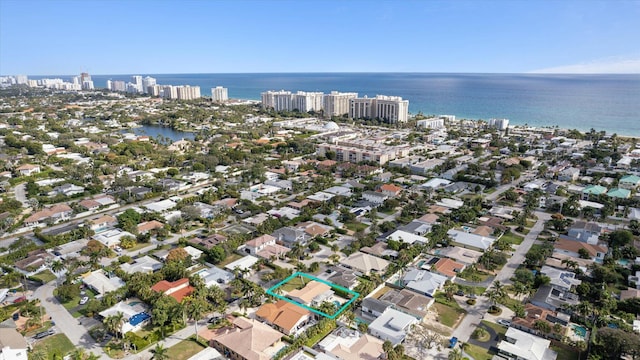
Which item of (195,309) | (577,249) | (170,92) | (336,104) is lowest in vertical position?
(577,249)

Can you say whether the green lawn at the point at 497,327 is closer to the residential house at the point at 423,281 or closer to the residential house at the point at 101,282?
the residential house at the point at 423,281

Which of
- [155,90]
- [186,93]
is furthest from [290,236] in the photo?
[155,90]

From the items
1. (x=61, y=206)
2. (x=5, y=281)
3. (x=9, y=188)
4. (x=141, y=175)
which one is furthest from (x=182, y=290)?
(x=9, y=188)

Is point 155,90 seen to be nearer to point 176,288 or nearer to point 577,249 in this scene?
point 176,288

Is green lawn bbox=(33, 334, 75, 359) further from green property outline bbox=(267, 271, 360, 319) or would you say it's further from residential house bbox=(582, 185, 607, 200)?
residential house bbox=(582, 185, 607, 200)

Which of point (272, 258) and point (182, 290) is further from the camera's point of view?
point (272, 258)

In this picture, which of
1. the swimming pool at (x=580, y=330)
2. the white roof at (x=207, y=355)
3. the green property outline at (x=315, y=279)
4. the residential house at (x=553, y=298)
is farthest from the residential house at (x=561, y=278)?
the white roof at (x=207, y=355)

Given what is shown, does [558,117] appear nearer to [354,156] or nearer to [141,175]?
[354,156]

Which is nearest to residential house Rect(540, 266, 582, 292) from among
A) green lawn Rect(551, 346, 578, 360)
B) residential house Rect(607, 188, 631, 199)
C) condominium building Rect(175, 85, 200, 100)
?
green lawn Rect(551, 346, 578, 360)
